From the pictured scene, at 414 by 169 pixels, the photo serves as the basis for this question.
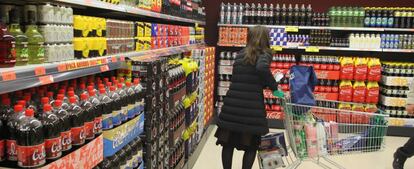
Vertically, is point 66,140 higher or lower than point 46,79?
lower

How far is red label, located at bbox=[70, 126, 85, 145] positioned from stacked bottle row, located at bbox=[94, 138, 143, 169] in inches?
11.6

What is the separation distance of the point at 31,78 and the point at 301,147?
2.84 meters

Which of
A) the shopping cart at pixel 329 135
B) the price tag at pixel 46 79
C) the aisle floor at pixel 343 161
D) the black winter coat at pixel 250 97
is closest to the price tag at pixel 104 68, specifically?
the price tag at pixel 46 79

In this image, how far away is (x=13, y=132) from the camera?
171 centimetres

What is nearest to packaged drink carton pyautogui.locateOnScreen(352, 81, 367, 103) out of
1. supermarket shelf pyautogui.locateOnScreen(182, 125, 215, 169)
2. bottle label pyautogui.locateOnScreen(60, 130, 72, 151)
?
supermarket shelf pyautogui.locateOnScreen(182, 125, 215, 169)

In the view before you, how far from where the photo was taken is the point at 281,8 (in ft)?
23.8

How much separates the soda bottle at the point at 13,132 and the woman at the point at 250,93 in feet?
8.54

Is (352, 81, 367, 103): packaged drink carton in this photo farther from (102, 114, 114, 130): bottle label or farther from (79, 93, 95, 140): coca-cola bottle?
(79, 93, 95, 140): coca-cola bottle

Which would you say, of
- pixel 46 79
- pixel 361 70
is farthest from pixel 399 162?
pixel 46 79

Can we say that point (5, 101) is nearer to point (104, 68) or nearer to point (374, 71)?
point (104, 68)

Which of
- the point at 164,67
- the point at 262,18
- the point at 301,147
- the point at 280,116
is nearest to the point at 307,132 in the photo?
the point at 301,147

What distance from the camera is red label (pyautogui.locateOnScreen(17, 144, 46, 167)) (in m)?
1.67

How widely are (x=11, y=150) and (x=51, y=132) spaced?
17 cm

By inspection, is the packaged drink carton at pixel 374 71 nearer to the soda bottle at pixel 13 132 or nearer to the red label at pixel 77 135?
the red label at pixel 77 135
